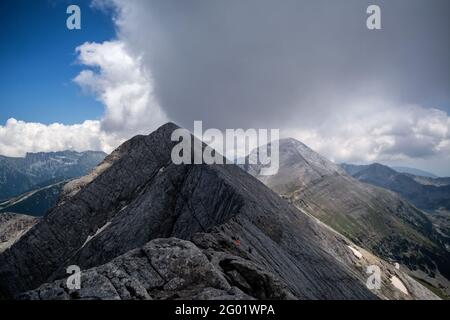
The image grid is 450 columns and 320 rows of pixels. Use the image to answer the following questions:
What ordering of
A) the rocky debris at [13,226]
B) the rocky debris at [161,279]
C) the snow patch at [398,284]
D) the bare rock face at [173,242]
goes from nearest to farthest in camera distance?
the rocky debris at [161,279], the bare rock face at [173,242], the snow patch at [398,284], the rocky debris at [13,226]

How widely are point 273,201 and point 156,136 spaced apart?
43.5 metres

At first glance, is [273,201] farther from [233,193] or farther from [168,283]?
[168,283]

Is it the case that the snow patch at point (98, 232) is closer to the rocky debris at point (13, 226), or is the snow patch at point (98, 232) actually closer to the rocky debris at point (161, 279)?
the rocky debris at point (161, 279)

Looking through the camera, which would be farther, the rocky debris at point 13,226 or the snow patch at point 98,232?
the rocky debris at point 13,226

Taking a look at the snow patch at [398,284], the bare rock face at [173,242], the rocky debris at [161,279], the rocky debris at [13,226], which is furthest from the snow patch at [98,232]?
the snow patch at [398,284]

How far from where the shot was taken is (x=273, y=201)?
272 ft

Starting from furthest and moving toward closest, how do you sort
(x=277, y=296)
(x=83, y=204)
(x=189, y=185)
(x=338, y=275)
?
(x=83, y=204) → (x=189, y=185) → (x=338, y=275) → (x=277, y=296)

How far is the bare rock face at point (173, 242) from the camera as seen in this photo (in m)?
22.3

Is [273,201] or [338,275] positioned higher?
[273,201]

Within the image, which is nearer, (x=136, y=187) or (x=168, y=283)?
(x=168, y=283)

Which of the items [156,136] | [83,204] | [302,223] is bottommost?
[302,223]

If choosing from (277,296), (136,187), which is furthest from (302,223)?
(277,296)

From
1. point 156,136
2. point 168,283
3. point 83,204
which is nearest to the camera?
point 168,283

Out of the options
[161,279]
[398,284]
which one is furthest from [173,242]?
[398,284]
